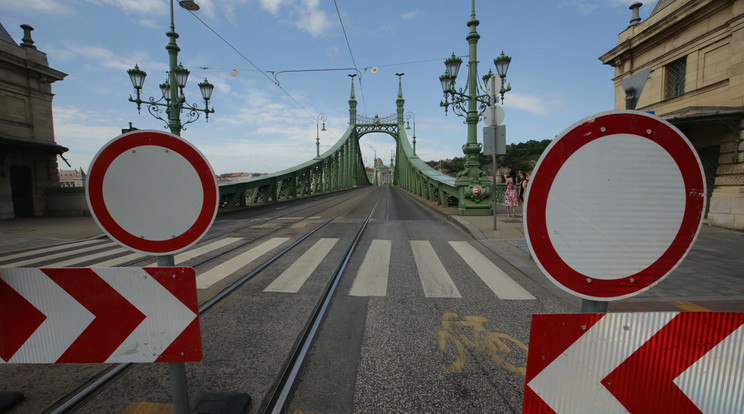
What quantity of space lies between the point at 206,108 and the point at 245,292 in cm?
1180

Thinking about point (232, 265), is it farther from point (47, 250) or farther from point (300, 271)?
point (47, 250)

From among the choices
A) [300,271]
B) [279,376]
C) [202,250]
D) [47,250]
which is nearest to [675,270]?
[300,271]

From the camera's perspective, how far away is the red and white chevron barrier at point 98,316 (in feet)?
4.93

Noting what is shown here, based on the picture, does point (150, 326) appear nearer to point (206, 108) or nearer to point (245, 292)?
point (245, 292)

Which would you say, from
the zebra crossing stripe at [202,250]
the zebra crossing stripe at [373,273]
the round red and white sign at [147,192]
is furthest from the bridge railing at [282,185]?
the round red and white sign at [147,192]

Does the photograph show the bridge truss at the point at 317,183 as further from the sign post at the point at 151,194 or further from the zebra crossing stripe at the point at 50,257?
the sign post at the point at 151,194

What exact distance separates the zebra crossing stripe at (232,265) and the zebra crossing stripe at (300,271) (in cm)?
78

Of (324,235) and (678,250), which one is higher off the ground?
(678,250)

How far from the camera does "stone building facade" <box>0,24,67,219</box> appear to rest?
13.3 meters

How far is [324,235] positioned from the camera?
8047mm

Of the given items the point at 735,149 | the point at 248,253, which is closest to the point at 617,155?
the point at 248,253

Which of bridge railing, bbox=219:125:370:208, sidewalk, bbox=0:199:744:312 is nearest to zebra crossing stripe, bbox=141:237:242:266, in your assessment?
sidewalk, bbox=0:199:744:312

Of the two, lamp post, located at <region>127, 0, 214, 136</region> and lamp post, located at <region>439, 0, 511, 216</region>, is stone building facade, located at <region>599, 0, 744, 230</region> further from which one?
lamp post, located at <region>127, 0, 214, 136</region>

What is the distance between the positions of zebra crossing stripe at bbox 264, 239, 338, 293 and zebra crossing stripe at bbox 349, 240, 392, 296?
0.72 meters
